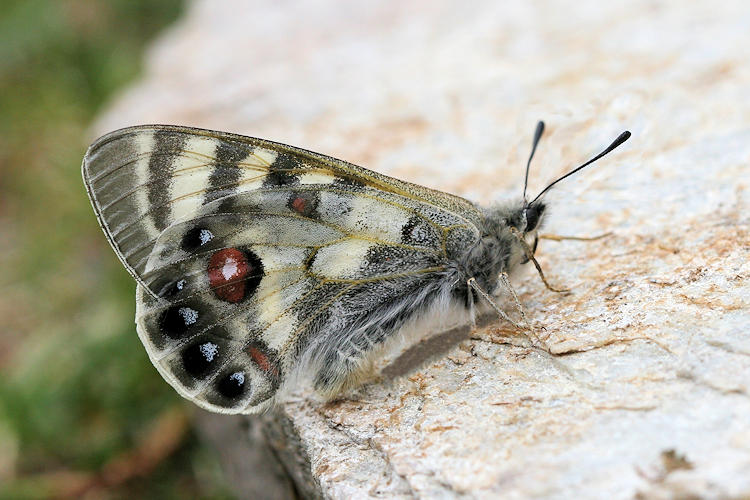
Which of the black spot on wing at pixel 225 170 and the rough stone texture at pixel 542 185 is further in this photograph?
the black spot on wing at pixel 225 170

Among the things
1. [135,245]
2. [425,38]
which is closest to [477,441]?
[135,245]

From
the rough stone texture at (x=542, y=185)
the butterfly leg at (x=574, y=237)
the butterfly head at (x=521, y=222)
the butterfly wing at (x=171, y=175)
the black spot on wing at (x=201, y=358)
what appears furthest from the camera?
the butterfly leg at (x=574, y=237)

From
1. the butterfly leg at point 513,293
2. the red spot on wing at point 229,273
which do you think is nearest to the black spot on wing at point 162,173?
the red spot on wing at point 229,273

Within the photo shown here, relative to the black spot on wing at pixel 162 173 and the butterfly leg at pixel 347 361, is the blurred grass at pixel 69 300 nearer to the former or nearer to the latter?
the butterfly leg at pixel 347 361

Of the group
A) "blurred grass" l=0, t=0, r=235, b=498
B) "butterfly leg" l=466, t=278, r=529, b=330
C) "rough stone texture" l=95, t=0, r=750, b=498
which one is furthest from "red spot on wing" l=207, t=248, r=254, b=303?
"blurred grass" l=0, t=0, r=235, b=498

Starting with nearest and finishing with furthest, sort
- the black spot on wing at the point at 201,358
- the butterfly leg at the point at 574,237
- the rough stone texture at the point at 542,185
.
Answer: the rough stone texture at the point at 542,185 → the black spot on wing at the point at 201,358 → the butterfly leg at the point at 574,237

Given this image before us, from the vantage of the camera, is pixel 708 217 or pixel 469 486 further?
pixel 708 217

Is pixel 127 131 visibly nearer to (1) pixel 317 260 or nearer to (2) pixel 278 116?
(1) pixel 317 260

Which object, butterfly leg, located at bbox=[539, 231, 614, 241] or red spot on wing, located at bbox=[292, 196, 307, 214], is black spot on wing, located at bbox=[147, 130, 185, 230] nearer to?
red spot on wing, located at bbox=[292, 196, 307, 214]
